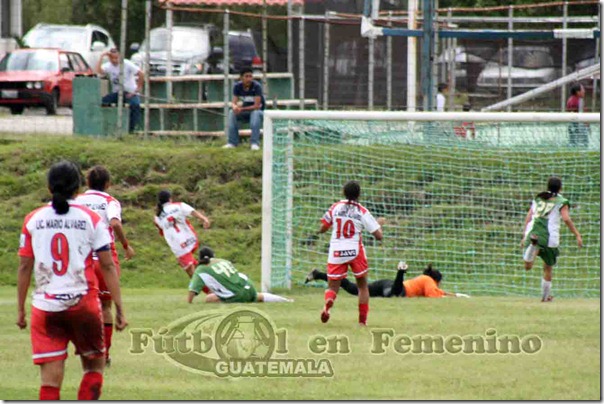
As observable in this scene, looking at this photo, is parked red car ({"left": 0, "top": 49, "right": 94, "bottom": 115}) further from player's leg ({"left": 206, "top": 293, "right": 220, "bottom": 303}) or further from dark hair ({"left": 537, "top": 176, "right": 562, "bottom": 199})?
dark hair ({"left": 537, "top": 176, "right": 562, "bottom": 199})

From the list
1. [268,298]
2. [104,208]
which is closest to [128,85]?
[268,298]

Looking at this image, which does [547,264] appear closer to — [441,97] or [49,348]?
[49,348]

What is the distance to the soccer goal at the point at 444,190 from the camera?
18.3 m

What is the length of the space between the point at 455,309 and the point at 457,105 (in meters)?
13.4

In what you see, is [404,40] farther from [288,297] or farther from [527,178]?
[288,297]

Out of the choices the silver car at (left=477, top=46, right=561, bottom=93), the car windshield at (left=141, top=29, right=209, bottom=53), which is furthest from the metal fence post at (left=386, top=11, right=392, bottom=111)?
the car windshield at (left=141, top=29, right=209, bottom=53)

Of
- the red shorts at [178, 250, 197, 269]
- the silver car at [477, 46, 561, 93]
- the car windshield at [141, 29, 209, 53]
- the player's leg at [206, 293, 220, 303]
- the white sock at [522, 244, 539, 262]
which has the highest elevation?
the car windshield at [141, 29, 209, 53]

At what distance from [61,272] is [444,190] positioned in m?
11.9

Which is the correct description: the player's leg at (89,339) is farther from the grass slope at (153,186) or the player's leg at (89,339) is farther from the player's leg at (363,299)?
the grass slope at (153,186)

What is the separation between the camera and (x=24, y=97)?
100 feet

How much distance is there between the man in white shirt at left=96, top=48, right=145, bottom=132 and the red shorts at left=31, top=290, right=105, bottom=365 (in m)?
16.3

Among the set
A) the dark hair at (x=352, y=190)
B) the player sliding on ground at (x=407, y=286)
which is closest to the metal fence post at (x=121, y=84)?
the player sliding on ground at (x=407, y=286)

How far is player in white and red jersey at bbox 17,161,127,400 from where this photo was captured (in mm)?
8156

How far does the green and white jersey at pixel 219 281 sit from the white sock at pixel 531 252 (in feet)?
11.6
